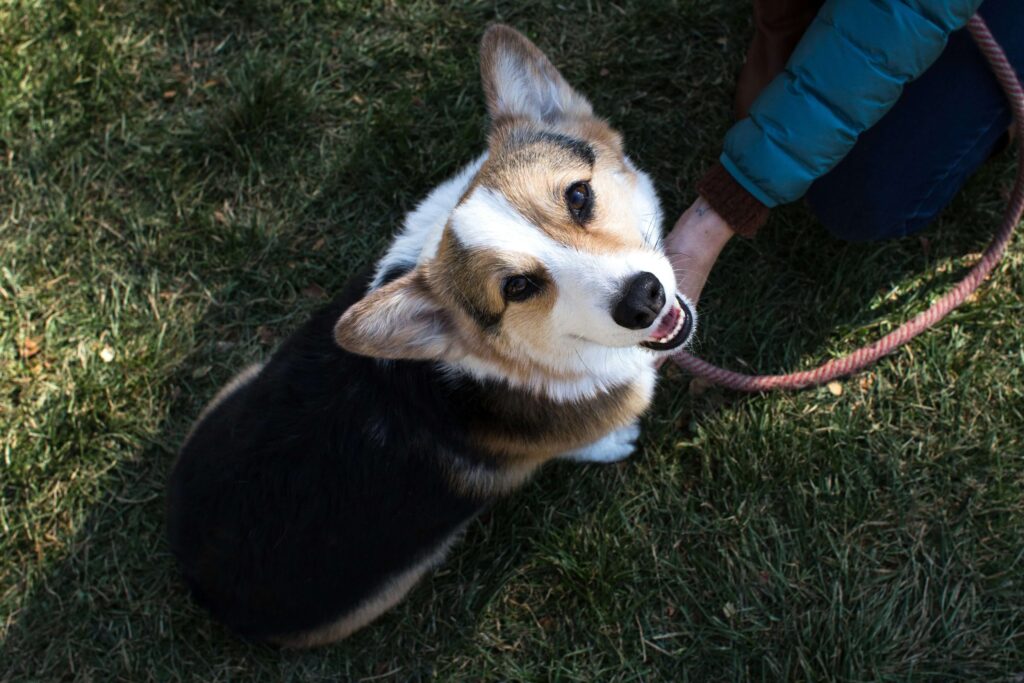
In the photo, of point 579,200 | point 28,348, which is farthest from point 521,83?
point 28,348

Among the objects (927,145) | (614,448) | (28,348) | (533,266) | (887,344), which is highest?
(927,145)

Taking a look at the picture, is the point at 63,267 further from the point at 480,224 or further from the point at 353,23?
the point at 480,224

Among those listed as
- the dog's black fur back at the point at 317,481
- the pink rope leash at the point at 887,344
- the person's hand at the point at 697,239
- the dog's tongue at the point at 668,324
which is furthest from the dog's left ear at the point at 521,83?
the pink rope leash at the point at 887,344

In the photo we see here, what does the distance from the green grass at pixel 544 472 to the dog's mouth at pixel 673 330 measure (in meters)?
0.98

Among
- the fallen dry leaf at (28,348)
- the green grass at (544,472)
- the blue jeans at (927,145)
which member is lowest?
the fallen dry leaf at (28,348)

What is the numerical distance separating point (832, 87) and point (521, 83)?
1.08 metres

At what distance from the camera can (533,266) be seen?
2.15 metres

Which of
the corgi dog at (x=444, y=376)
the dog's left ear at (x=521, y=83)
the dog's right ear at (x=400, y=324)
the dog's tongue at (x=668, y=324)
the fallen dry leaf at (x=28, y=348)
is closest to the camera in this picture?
the dog's right ear at (x=400, y=324)

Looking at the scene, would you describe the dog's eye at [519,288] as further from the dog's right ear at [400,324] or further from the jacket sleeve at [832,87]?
the jacket sleeve at [832,87]

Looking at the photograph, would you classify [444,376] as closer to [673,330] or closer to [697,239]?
[673,330]

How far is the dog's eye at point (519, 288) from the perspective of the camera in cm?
220

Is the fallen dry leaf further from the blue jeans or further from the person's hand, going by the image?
the blue jeans

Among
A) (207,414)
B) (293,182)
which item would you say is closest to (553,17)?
(293,182)

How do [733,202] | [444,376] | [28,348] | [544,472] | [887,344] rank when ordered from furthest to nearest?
[28,348] < [544,472] < [887,344] < [733,202] < [444,376]
